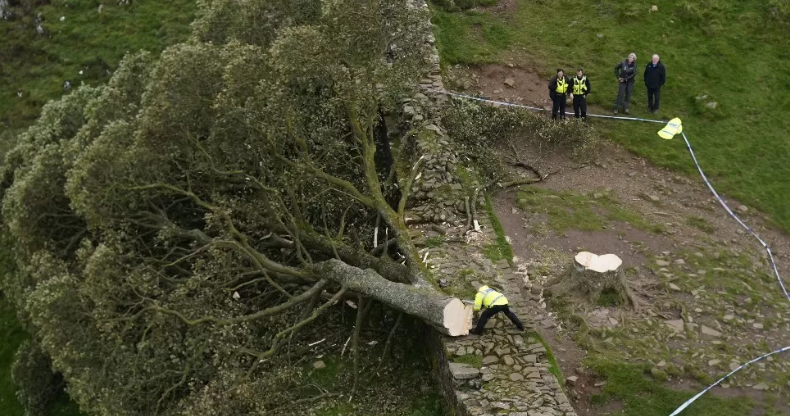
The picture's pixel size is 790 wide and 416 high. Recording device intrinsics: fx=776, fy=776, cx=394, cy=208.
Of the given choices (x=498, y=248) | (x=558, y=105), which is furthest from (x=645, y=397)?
(x=558, y=105)

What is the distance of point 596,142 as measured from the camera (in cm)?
2445

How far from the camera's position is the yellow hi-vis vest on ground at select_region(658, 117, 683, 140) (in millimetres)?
24547

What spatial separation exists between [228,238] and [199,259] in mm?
833

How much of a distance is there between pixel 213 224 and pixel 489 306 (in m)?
6.89

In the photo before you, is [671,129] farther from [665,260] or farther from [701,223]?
[665,260]

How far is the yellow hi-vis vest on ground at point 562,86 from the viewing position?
24266 millimetres

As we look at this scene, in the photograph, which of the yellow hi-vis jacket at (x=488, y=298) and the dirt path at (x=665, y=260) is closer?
the yellow hi-vis jacket at (x=488, y=298)

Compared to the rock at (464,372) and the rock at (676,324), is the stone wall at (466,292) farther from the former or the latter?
the rock at (676,324)

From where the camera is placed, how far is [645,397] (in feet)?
54.1

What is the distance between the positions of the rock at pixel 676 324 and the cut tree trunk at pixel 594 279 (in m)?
0.85

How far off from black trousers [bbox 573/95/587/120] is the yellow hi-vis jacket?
10388 millimetres

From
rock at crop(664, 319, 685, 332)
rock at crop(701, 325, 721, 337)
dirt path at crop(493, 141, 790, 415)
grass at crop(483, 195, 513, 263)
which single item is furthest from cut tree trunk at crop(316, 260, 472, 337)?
rock at crop(701, 325, 721, 337)

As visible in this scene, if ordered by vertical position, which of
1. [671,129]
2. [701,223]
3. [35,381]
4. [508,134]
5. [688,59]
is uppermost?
[688,59]

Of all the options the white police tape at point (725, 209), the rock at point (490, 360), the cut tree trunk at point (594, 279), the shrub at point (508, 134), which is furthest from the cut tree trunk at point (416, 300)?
the shrub at point (508, 134)
